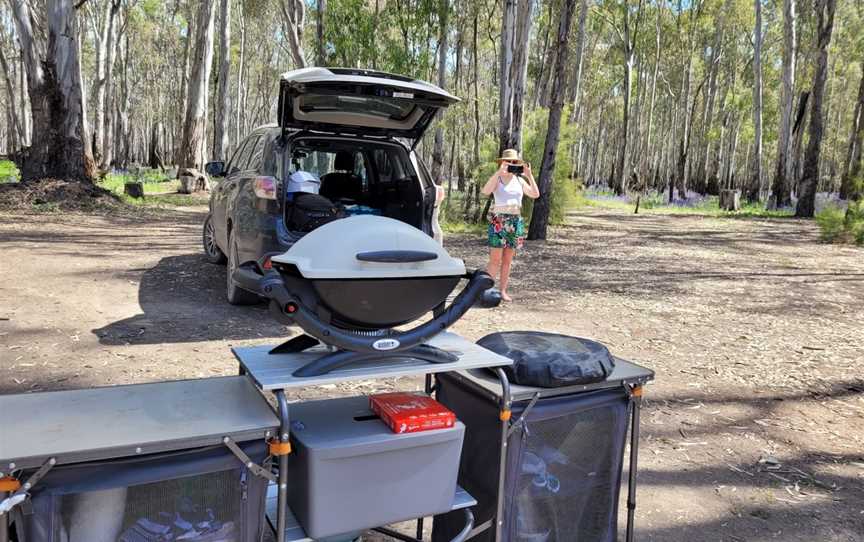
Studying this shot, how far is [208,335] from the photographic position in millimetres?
5418

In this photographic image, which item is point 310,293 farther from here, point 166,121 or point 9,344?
point 166,121

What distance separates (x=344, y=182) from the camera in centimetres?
680

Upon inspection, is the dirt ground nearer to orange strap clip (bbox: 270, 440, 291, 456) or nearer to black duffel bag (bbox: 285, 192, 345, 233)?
black duffel bag (bbox: 285, 192, 345, 233)

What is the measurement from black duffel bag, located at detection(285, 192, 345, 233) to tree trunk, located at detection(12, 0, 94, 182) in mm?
10692

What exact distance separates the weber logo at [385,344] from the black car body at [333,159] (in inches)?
93.8

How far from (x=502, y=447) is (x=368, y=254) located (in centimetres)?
87

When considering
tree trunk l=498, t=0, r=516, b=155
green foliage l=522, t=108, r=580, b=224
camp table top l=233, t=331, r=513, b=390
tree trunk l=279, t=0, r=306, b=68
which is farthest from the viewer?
tree trunk l=279, t=0, r=306, b=68

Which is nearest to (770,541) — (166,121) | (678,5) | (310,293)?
(310,293)

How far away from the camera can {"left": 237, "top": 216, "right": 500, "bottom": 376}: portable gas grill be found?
6.66 feet

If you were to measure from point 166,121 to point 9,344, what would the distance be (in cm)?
6151

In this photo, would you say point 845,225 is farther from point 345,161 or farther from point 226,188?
point 226,188

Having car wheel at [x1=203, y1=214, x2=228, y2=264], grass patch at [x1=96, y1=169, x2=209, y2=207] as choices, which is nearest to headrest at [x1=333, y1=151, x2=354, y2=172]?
car wheel at [x1=203, y1=214, x2=228, y2=264]


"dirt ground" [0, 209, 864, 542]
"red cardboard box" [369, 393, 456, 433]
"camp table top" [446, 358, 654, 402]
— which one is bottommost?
"dirt ground" [0, 209, 864, 542]

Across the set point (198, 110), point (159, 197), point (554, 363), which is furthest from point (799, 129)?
point (554, 363)
